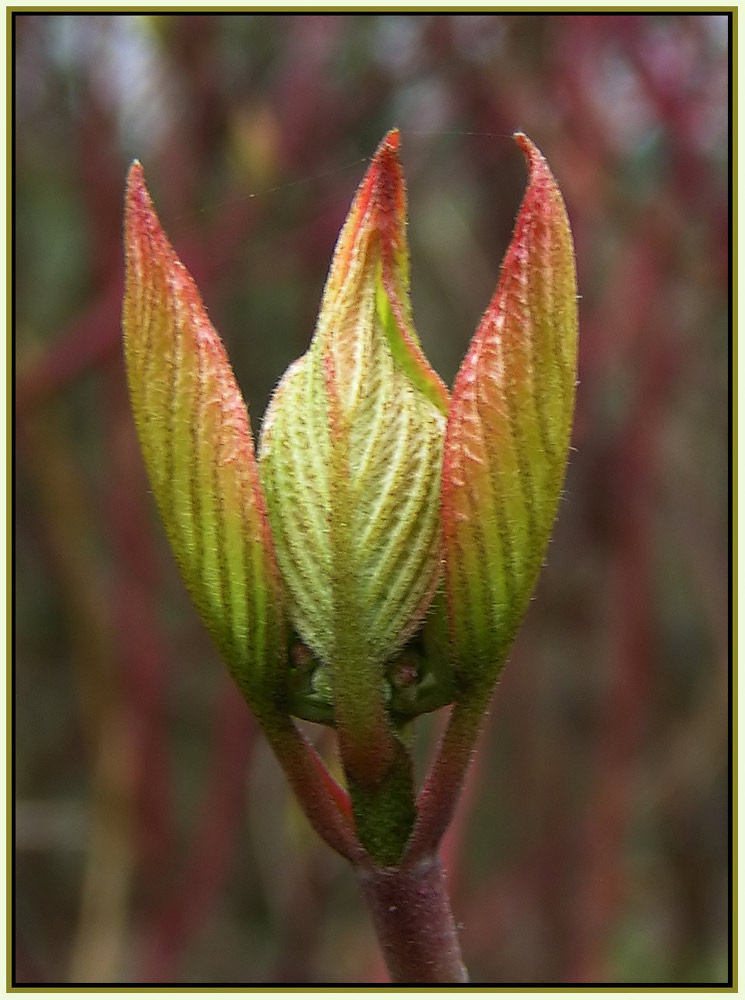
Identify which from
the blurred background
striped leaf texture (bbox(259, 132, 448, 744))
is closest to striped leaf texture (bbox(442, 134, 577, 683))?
striped leaf texture (bbox(259, 132, 448, 744))

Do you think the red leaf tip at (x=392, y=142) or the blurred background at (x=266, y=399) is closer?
the red leaf tip at (x=392, y=142)

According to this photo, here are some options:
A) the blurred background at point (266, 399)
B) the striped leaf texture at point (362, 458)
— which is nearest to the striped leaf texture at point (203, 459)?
the striped leaf texture at point (362, 458)

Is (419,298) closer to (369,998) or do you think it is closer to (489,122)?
(489,122)

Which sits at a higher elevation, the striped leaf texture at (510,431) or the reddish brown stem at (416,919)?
the striped leaf texture at (510,431)

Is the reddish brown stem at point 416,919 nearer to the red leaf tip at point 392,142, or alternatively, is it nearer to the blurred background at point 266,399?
the red leaf tip at point 392,142

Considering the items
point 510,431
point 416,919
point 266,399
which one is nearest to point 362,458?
point 510,431

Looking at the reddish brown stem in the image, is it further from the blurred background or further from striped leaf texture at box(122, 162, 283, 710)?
the blurred background

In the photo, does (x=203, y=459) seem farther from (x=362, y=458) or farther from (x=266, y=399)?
(x=266, y=399)

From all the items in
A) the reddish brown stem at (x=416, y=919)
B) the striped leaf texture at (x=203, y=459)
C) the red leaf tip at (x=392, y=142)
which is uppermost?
the red leaf tip at (x=392, y=142)
